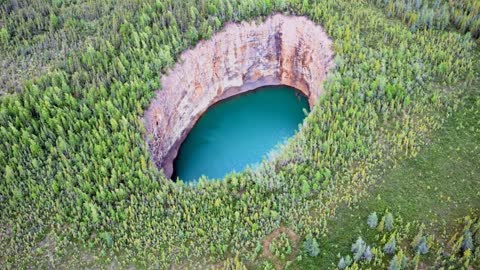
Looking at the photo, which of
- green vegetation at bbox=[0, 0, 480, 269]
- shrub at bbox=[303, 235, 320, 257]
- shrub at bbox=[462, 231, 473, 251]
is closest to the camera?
shrub at bbox=[462, 231, 473, 251]

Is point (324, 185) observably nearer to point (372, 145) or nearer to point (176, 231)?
point (372, 145)

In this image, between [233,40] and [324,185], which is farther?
[233,40]

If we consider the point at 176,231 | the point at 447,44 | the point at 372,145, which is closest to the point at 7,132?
the point at 176,231

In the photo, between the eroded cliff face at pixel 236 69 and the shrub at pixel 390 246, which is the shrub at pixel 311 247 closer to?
the shrub at pixel 390 246

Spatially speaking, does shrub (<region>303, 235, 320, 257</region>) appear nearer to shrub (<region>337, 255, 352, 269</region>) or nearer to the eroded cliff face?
shrub (<region>337, 255, 352, 269</region>)

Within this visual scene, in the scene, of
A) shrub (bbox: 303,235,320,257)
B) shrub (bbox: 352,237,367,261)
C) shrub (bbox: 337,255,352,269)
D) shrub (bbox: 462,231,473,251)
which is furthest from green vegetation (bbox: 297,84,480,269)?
shrub (bbox: 462,231,473,251)
